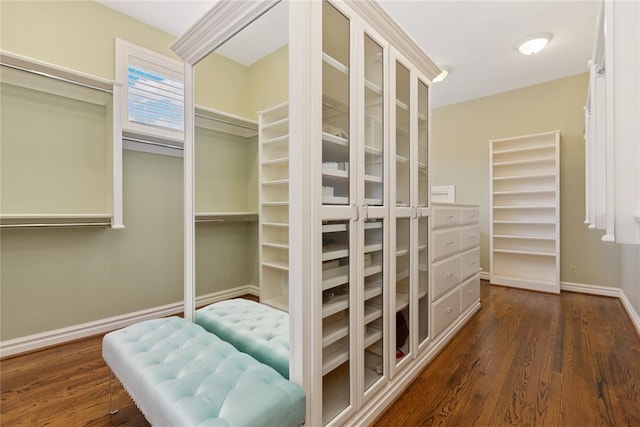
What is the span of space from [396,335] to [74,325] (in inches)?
98.2

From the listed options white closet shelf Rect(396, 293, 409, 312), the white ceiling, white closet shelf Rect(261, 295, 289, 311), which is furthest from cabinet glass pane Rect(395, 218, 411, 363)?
the white ceiling

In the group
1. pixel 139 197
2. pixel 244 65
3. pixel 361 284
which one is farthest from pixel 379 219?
pixel 139 197

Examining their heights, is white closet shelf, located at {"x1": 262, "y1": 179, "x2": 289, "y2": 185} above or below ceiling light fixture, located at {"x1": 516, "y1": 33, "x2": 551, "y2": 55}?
below

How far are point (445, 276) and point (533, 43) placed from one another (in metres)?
2.54

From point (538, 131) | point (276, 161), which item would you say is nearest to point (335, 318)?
point (276, 161)

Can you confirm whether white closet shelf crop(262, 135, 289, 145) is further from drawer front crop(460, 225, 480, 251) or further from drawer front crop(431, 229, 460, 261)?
drawer front crop(460, 225, 480, 251)

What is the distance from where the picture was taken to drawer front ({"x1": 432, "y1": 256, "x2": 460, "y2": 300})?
211 cm

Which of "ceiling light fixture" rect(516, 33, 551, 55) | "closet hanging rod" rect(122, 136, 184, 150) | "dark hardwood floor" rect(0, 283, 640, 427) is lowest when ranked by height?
"dark hardwood floor" rect(0, 283, 640, 427)

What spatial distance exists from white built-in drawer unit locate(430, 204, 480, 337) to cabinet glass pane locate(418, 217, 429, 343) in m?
0.07

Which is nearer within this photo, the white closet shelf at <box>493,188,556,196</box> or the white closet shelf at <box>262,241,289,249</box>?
the white closet shelf at <box>262,241,289,249</box>

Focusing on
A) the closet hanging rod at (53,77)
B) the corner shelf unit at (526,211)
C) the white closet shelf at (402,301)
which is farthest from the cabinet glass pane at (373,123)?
the corner shelf unit at (526,211)

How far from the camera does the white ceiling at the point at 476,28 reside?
235 cm

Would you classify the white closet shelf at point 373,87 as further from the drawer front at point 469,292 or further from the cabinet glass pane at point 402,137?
the drawer front at point 469,292

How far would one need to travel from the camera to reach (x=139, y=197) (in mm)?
2549
